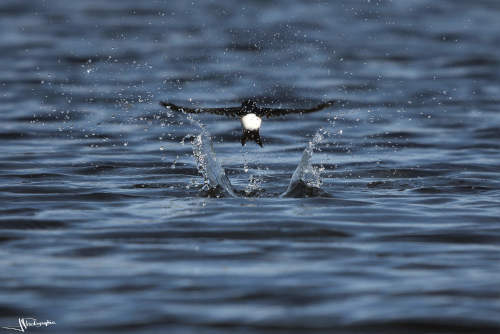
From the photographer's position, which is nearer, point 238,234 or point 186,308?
point 186,308

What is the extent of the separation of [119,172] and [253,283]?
5329mm

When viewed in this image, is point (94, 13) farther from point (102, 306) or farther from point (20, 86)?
point (102, 306)

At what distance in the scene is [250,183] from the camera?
37.9 ft

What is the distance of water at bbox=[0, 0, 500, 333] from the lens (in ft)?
22.6

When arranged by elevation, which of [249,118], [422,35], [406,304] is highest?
[422,35]

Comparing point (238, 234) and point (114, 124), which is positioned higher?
point (114, 124)

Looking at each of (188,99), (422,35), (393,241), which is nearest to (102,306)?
(393,241)

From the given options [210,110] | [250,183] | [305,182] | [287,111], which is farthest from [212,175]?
[287,111]

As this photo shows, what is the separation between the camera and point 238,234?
348 inches

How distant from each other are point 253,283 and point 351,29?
20.8m

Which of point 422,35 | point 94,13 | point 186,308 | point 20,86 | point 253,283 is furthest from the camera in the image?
point 94,13

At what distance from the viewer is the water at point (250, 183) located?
690cm

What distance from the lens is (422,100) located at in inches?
739

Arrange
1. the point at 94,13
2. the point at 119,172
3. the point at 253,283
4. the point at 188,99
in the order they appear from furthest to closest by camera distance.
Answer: the point at 94,13 < the point at 188,99 < the point at 119,172 < the point at 253,283
